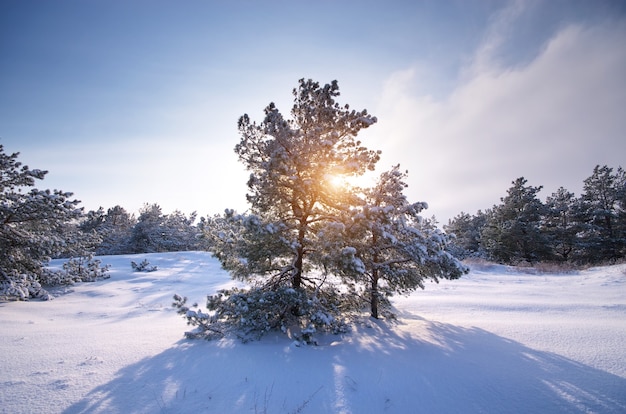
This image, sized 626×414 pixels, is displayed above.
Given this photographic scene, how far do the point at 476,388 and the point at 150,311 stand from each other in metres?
11.8

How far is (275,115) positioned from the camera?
716 centimetres

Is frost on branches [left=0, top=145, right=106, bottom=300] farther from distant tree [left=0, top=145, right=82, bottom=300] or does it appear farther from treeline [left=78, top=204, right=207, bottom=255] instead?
treeline [left=78, top=204, right=207, bottom=255]

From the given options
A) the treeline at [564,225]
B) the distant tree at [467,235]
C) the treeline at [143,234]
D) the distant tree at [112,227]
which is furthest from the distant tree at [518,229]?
the distant tree at [112,227]

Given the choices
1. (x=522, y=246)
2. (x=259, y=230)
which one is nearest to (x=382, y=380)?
(x=259, y=230)

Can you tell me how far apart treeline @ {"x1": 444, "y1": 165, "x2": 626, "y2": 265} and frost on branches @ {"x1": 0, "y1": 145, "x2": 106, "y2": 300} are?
121 feet

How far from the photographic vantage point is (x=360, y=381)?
5160 mm

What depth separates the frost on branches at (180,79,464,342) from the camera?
6848mm

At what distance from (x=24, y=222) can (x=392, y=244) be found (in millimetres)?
16583

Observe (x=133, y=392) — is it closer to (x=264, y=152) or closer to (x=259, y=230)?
(x=259, y=230)

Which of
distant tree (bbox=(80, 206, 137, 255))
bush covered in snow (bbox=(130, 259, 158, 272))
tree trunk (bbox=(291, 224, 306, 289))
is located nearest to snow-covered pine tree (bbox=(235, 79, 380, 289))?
tree trunk (bbox=(291, 224, 306, 289))

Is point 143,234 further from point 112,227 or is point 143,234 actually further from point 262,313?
point 262,313

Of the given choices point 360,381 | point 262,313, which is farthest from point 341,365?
point 262,313

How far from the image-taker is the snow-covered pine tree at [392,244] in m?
6.96

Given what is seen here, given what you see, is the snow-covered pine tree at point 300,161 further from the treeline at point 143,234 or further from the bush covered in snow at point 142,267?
the treeline at point 143,234
